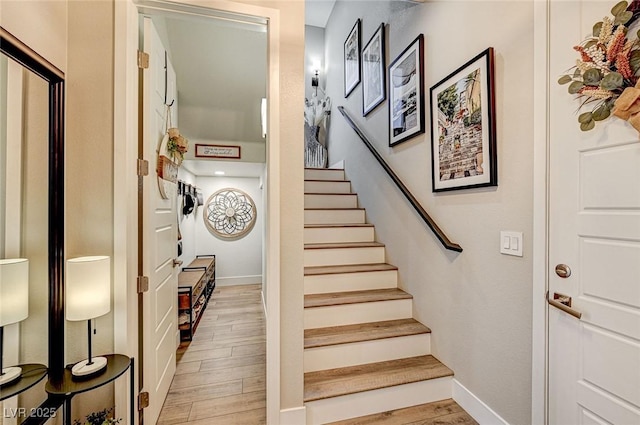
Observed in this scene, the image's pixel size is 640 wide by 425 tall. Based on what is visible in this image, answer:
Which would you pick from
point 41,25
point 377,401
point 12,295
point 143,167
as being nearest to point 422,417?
point 377,401

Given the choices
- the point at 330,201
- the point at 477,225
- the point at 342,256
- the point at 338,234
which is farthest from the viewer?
the point at 330,201

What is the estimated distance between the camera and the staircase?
5.92 ft

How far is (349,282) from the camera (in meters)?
2.52

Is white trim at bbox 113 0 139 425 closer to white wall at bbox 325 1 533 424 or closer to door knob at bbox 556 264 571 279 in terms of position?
white wall at bbox 325 1 533 424

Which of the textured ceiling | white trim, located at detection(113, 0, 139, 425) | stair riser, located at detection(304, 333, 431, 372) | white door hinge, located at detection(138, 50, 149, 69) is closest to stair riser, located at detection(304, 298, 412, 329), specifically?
stair riser, located at detection(304, 333, 431, 372)

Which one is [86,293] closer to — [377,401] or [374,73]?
[377,401]

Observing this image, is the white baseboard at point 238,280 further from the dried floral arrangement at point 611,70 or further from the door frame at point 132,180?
the dried floral arrangement at point 611,70

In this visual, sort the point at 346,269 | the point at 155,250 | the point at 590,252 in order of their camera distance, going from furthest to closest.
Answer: the point at 346,269 → the point at 155,250 → the point at 590,252

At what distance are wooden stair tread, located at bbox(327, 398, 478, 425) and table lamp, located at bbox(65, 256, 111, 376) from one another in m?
1.37

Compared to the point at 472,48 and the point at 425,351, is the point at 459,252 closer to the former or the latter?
the point at 425,351

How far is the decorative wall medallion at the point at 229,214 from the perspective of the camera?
210 inches

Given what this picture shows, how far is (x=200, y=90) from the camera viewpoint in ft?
12.3

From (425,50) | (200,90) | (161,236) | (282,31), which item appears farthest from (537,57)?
(200,90)

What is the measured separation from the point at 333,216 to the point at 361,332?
1430mm
